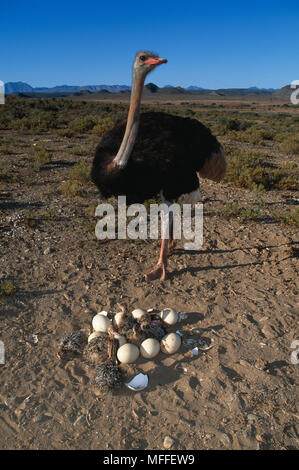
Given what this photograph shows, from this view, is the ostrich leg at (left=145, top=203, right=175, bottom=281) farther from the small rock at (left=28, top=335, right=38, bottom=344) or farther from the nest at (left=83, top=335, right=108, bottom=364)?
the small rock at (left=28, top=335, right=38, bottom=344)

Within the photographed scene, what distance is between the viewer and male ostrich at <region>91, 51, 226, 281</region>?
3574mm

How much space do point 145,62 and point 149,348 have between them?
2595 millimetres

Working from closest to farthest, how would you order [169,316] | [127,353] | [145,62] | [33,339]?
1. [127,353]
2. [33,339]
3. [169,316]
4. [145,62]

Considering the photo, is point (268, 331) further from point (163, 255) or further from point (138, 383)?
point (163, 255)

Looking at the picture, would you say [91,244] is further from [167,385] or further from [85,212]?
[167,385]

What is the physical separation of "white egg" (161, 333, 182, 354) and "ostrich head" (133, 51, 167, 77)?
2435 millimetres

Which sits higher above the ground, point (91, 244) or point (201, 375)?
point (91, 244)

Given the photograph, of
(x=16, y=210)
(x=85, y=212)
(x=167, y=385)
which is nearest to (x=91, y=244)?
(x=85, y=212)

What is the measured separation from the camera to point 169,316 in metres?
3.44

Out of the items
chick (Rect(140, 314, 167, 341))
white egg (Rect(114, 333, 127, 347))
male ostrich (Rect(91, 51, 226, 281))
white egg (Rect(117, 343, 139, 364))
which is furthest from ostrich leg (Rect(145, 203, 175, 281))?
white egg (Rect(117, 343, 139, 364))

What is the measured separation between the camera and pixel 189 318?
3643mm

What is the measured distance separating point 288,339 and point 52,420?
6.95 ft

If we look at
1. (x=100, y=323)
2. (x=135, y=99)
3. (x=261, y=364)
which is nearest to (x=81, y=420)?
(x=100, y=323)

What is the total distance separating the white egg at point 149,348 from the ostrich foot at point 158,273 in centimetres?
120
